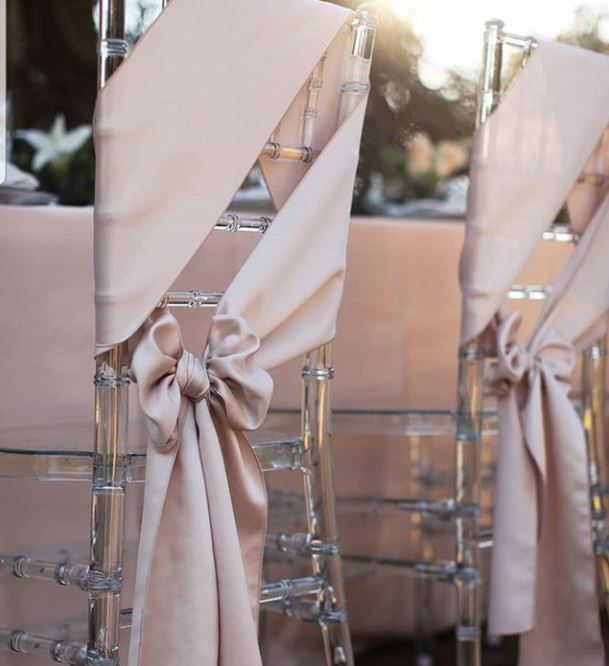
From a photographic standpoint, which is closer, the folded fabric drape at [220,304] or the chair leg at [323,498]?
the folded fabric drape at [220,304]

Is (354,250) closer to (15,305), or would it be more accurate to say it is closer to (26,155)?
(15,305)

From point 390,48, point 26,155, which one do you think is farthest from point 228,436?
point 26,155

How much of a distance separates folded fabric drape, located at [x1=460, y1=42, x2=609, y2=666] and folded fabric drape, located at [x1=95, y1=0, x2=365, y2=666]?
1.38ft

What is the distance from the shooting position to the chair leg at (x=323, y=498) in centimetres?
165

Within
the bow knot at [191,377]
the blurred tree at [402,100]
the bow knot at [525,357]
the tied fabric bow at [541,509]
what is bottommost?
the tied fabric bow at [541,509]

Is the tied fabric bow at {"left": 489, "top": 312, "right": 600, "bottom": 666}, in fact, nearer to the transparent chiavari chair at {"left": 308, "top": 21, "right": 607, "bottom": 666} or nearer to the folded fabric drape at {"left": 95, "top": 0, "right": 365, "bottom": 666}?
the transparent chiavari chair at {"left": 308, "top": 21, "right": 607, "bottom": 666}

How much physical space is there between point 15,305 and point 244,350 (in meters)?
0.44

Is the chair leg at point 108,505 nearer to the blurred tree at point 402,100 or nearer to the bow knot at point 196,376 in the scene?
the bow knot at point 196,376

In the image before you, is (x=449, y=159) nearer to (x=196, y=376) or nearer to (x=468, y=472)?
(x=468, y=472)

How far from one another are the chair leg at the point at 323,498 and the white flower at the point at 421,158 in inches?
71.3

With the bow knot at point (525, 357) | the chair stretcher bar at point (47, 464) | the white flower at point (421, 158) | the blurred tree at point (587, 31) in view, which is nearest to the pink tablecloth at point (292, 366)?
the chair stretcher bar at point (47, 464)

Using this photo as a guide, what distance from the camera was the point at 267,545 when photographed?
184 cm

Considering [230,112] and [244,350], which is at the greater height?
[230,112]

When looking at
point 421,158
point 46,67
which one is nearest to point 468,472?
point 421,158
